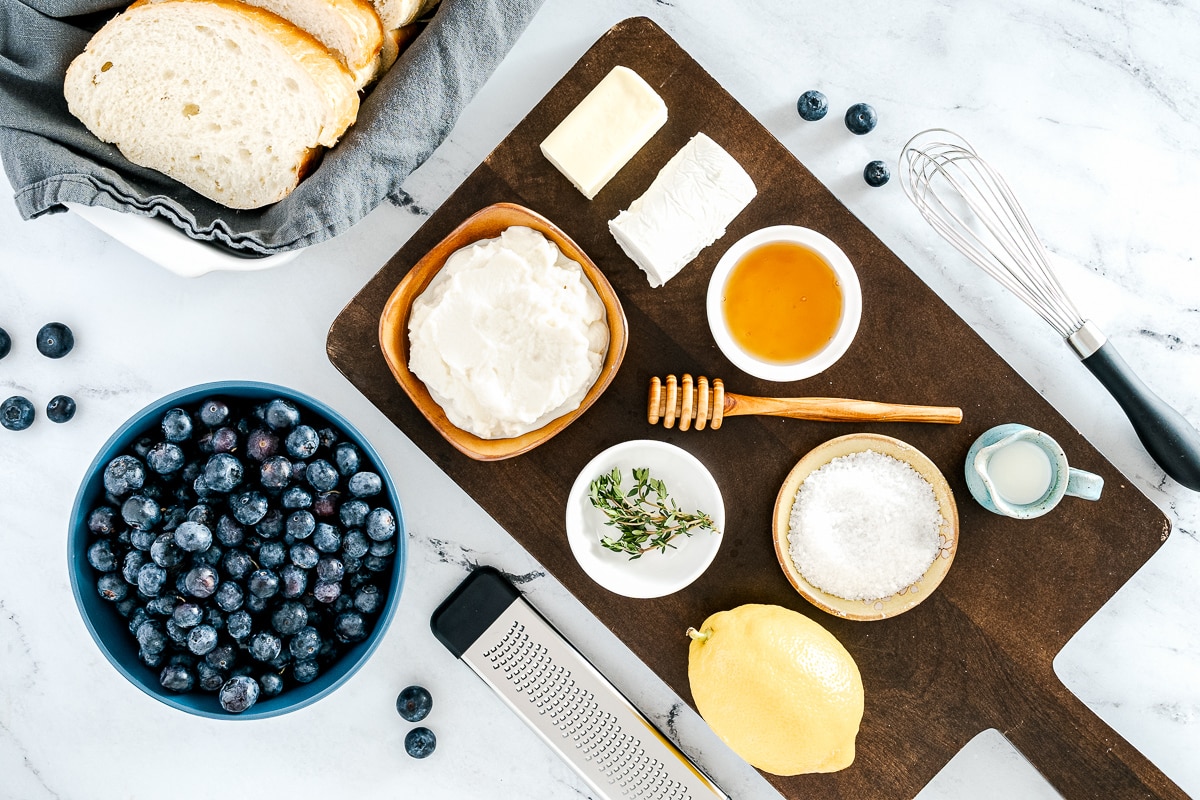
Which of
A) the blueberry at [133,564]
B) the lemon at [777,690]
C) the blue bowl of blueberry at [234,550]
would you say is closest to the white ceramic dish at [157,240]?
the blue bowl of blueberry at [234,550]

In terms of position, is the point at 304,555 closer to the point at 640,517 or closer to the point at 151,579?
the point at 151,579

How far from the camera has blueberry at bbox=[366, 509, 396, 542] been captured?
1.12m

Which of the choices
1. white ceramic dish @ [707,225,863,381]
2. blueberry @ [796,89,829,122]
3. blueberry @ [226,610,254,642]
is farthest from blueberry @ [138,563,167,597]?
blueberry @ [796,89,829,122]

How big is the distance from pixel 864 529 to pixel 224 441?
36.9 inches

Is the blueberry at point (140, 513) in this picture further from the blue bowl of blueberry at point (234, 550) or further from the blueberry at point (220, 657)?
the blueberry at point (220, 657)

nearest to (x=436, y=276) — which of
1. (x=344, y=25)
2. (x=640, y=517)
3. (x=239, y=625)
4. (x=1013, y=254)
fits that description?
(x=344, y=25)

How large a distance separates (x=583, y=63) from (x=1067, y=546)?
1.07m

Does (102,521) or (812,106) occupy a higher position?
(812,106)

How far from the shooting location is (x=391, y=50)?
1179 mm

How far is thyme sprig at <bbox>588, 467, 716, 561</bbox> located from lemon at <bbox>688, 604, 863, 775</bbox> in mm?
144

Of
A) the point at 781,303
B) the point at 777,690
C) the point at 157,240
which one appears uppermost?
the point at 781,303

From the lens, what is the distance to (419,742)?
4.25 feet

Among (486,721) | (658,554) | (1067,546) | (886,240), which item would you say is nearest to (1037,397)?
(1067,546)

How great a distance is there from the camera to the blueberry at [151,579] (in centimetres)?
108
